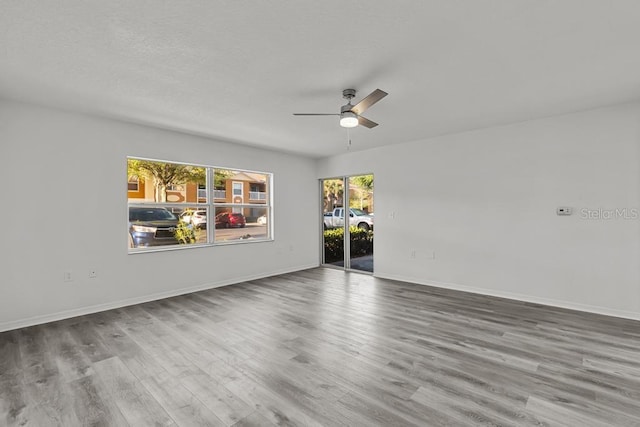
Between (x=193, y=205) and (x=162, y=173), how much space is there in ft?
2.24

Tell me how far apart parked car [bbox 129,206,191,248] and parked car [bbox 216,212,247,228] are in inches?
30.4

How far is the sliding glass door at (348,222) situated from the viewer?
247 inches

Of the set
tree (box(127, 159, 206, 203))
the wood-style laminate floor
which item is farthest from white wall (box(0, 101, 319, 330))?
the wood-style laminate floor

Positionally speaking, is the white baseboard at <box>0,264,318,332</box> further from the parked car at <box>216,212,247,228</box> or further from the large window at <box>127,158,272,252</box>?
the parked car at <box>216,212,247,228</box>

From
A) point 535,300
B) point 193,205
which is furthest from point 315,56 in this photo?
point 535,300

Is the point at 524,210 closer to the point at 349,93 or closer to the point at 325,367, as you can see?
the point at 349,93

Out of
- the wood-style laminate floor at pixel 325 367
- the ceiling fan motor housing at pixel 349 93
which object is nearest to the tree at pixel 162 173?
the wood-style laminate floor at pixel 325 367

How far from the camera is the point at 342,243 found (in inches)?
272

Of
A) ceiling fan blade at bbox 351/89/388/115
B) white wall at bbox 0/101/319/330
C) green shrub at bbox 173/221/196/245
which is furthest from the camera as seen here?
green shrub at bbox 173/221/196/245

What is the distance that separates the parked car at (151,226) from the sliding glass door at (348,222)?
133 inches

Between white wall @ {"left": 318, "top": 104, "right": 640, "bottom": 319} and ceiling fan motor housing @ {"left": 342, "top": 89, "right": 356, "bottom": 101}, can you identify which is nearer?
ceiling fan motor housing @ {"left": 342, "top": 89, "right": 356, "bottom": 101}

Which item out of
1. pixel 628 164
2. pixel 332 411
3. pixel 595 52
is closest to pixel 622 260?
pixel 628 164

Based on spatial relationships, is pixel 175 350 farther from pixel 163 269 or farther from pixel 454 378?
pixel 454 378

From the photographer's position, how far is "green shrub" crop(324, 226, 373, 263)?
21.0 feet
